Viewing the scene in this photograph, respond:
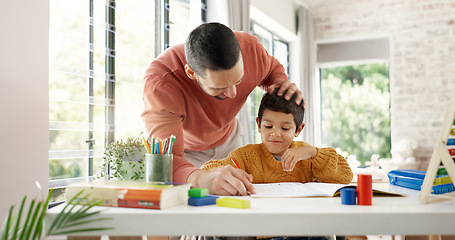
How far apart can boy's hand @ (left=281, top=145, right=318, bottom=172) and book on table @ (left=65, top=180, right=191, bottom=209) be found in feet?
1.68

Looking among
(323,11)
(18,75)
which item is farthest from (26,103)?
(323,11)

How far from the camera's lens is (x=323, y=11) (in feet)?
21.4

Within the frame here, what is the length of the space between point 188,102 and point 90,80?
123 cm

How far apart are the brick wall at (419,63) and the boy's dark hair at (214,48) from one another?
517 cm

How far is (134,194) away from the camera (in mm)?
851

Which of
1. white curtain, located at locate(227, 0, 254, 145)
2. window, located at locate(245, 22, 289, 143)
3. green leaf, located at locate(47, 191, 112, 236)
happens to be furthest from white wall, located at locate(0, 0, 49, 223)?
window, located at locate(245, 22, 289, 143)

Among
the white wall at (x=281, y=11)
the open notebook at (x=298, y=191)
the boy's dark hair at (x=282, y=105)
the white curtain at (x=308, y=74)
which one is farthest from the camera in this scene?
the white curtain at (x=308, y=74)

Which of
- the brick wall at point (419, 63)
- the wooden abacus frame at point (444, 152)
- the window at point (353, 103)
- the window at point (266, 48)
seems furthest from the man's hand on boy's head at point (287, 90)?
the window at point (353, 103)

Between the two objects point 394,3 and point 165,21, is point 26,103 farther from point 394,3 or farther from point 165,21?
point 394,3

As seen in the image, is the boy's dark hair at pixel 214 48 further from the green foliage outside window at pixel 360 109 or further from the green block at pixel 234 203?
the green foliage outside window at pixel 360 109

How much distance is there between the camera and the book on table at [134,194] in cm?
83

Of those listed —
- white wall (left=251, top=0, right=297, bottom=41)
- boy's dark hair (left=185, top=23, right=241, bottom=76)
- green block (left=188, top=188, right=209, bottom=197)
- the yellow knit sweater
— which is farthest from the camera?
white wall (left=251, top=0, right=297, bottom=41)

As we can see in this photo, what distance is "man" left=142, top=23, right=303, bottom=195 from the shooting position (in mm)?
1213

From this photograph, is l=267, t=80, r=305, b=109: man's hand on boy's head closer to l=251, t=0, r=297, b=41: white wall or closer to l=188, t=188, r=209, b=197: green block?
l=188, t=188, r=209, b=197: green block
